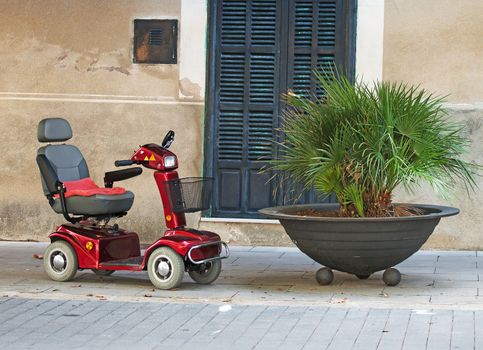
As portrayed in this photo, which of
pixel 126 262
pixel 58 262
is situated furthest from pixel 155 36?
pixel 126 262

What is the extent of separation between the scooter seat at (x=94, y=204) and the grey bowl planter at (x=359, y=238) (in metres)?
1.27

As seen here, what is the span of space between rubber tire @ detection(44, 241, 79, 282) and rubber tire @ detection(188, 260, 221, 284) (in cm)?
98

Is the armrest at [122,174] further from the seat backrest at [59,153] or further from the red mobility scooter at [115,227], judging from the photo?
the seat backrest at [59,153]

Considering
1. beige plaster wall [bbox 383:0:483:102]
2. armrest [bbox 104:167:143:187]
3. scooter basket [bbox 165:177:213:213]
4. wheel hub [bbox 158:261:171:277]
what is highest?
beige plaster wall [bbox 383:0:483:102]

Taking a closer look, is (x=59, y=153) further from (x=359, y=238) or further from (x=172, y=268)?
(x=359, y=238)

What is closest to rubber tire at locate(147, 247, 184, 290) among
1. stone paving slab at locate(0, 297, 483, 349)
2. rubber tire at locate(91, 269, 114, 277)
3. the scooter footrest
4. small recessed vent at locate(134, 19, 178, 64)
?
the scooter footrest

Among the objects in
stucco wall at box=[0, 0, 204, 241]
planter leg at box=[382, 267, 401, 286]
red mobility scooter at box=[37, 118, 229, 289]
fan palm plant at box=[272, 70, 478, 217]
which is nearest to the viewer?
fan palm plant at box=[272, 70, 478, 217]

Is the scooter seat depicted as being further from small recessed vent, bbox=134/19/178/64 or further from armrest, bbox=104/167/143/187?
small recessed vent, bbox=134/19/178/64

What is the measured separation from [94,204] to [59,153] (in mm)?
676

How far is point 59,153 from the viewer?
382 inches

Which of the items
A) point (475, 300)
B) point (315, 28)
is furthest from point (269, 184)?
point (475, 300)

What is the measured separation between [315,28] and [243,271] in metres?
3.15

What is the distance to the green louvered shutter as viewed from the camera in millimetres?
12133

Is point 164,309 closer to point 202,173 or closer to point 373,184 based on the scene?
point 373,184
